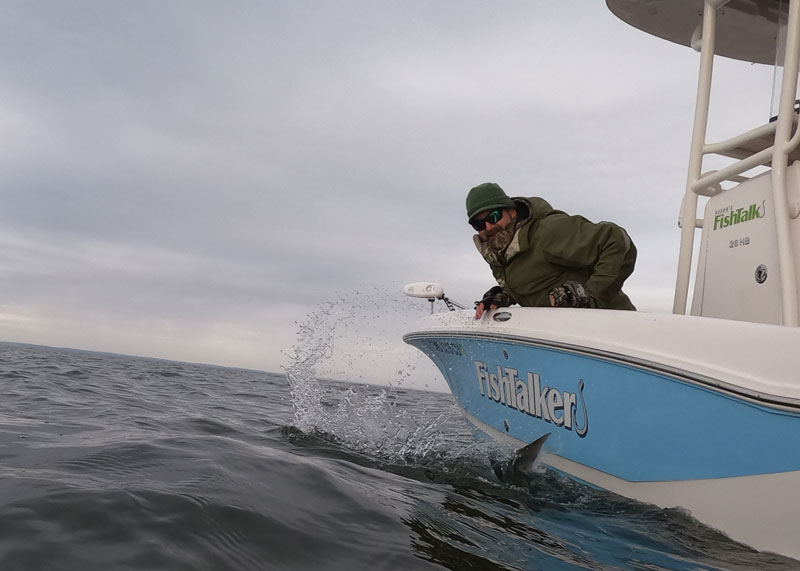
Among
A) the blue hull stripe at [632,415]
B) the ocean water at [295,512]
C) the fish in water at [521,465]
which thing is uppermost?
the blue hull stripe at [632,415]

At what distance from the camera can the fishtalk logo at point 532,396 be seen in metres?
3.11

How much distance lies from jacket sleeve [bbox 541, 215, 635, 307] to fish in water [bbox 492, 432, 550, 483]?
960 millimetres

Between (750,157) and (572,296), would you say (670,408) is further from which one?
(750,157)

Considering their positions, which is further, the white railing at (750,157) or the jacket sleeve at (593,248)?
the jacket sleeve at (593,248)

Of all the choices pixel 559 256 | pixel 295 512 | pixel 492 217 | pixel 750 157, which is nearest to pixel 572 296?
pixel 559 256

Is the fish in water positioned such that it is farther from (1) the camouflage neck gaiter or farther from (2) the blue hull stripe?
(1) the camouflage neck gaiter

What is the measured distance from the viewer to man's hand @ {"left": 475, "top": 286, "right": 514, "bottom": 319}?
12.9 feet

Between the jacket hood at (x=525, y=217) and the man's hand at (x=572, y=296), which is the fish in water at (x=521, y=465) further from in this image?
the jacket hood at (x=525, y=217)

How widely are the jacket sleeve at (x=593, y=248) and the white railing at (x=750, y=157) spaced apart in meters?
0.38

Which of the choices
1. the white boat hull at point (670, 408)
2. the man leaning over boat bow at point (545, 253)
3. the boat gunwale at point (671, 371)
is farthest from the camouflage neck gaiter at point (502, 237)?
the boat gunwale at point (671, 371)

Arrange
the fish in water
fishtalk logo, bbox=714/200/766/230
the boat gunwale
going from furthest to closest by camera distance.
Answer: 1. the fish in water
2. fishtalk logo, bbox=714/200/766/230
3. the boat gunwale

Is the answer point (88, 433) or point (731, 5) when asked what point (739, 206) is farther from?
point (88, 433)

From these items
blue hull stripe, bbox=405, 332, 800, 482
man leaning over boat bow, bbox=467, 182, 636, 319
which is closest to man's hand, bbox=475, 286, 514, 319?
man leaning over boat bow, bbox=467, 182, 636, 319

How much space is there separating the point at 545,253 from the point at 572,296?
34 cm
